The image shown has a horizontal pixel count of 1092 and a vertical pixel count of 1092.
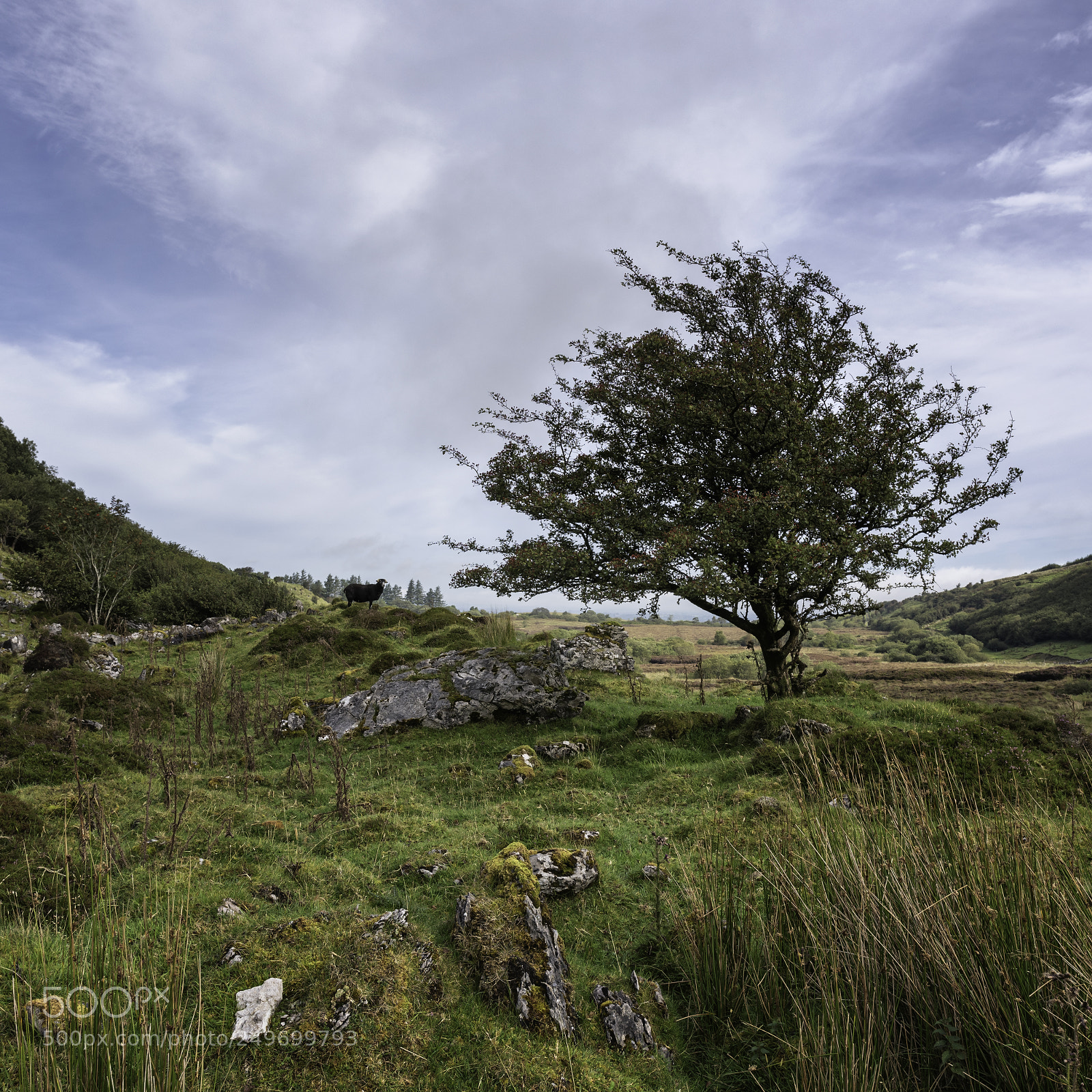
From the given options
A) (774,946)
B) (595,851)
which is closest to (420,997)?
(774,946)

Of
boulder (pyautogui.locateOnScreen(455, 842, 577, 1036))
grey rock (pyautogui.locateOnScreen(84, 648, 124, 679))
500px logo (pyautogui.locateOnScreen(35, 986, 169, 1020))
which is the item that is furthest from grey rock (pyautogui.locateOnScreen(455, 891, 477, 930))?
grey rock (pyautogui.locateOnScreen(84, 648, 124, 679))

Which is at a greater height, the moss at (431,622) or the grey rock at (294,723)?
the moss at (431,622)

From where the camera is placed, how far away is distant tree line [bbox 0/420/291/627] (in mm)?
27438

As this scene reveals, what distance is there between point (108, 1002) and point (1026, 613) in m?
56.4

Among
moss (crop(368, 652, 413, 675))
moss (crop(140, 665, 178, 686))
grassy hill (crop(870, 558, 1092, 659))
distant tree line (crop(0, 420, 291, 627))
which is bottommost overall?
grassy hill (crop(870, 558, 1092, 659))

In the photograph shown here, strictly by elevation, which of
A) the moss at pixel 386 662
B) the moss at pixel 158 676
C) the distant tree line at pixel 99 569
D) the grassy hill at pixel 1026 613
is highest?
the distant tree line at pixel 99 569

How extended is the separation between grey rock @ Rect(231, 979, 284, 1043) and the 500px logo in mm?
906

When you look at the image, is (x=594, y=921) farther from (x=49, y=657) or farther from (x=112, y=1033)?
(x=49, y=657)

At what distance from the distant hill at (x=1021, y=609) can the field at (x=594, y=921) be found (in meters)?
24.7

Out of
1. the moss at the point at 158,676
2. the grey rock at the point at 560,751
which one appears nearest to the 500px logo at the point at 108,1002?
the grey rock at the point at 560,751

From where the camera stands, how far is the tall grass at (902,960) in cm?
327

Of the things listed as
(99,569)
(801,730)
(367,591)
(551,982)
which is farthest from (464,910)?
(99,569)

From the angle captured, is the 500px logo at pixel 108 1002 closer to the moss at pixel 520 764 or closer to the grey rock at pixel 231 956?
the grey rock at pixel 231 956

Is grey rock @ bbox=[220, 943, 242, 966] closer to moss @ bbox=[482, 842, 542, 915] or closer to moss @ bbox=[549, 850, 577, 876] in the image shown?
moss @ bbox=[482, 842, 542, 915]
